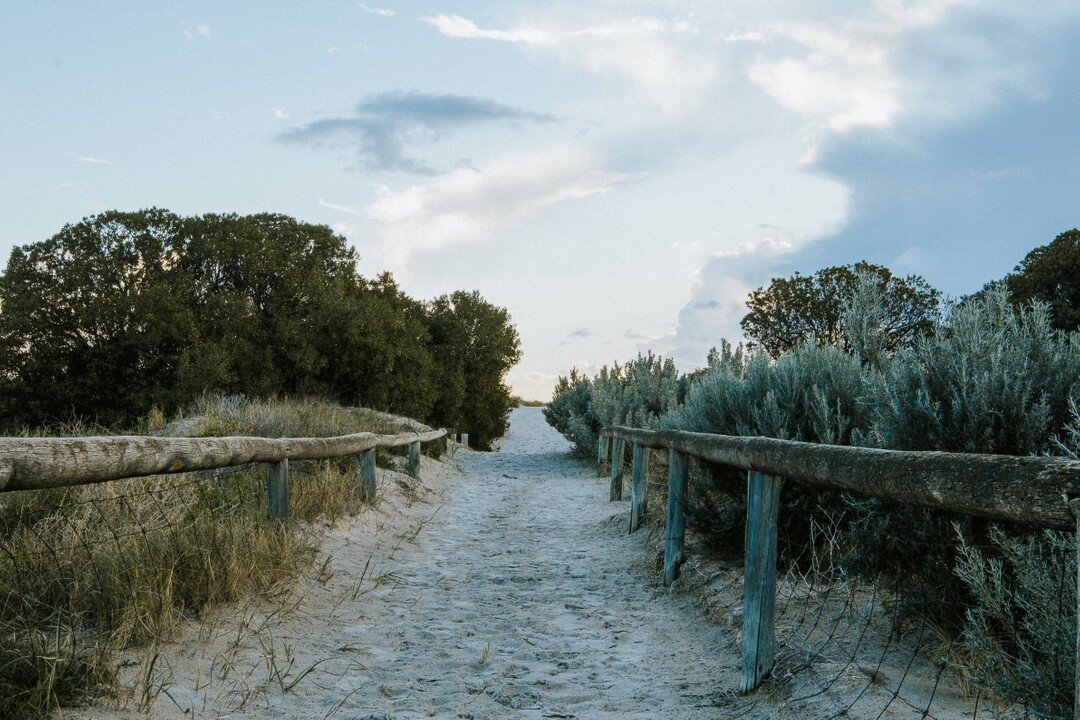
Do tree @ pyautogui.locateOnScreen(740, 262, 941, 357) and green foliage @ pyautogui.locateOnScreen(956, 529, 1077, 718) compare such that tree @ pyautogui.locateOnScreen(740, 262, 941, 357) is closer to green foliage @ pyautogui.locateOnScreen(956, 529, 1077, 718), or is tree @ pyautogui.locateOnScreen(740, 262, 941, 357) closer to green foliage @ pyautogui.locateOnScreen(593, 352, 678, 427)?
green foliage @ pyautogui.locateOnScreen(593, 352, 678, 427)

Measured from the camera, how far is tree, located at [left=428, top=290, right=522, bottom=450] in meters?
32.1

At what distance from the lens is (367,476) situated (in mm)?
8867

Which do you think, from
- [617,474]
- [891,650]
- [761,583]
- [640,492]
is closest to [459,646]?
[761,583]

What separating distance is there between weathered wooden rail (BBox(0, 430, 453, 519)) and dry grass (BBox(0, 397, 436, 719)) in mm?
448

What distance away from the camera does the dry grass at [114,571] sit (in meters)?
3.15

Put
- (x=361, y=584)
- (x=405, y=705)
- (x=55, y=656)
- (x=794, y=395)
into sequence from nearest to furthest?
(x=55, y=656), (x=405, y=705), (x=361, y=584), (x=794, y=395)

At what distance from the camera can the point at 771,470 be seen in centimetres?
369

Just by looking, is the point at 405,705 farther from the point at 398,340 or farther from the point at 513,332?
the point at 513,332

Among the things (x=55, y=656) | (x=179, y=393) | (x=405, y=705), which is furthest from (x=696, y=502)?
(x=179, y=393)

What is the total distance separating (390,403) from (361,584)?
21418 millimetres

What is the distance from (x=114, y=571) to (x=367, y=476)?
16.0ft

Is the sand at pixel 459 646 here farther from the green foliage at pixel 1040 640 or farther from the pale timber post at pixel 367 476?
the pale timber post at pixel 367 476

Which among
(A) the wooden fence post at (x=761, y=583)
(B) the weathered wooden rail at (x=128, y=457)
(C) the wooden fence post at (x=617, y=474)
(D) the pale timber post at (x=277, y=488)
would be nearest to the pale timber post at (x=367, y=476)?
(B) the weathered wooden rail at (x=128, y=457)

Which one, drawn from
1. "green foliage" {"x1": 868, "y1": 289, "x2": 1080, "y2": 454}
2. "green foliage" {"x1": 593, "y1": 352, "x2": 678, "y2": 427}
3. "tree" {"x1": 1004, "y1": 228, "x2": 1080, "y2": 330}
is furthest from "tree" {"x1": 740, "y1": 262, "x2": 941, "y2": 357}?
"green foliage" {"x1": 868, "y1": 289, "x2": 1080, "y2": 454}
